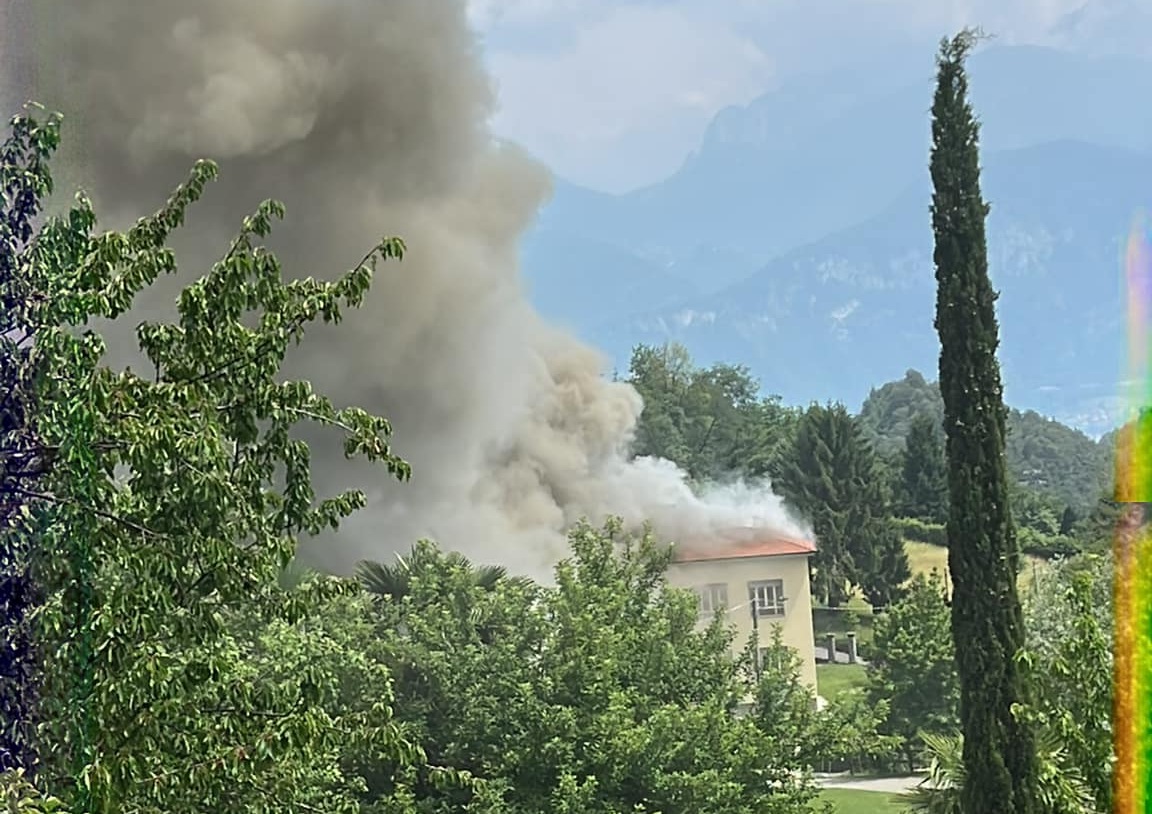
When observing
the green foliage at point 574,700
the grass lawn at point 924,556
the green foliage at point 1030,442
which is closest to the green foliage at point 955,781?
the green foliage at point 574,700

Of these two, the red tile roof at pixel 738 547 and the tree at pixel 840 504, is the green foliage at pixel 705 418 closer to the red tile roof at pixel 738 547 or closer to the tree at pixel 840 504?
the tree at pixel 840 504

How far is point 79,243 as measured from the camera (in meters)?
3.09

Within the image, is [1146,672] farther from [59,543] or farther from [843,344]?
[843,344]

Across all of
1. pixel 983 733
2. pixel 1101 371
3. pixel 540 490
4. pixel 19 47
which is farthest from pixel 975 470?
pixel 1101 371

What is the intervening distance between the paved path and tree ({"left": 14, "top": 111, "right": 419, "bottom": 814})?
11.6 meters

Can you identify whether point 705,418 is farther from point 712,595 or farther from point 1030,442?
point 1030,442

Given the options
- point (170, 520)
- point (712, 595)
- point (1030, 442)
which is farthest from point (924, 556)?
point (170, 520)

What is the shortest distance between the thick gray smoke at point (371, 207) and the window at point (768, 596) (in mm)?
2139

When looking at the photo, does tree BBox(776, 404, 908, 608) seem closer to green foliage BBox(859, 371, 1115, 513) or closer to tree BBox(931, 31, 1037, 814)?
green foliage BBox(859, 371, 1115, 513)

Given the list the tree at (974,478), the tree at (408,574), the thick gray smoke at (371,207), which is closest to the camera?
the tree at (974,478)

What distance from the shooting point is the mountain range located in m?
73.9

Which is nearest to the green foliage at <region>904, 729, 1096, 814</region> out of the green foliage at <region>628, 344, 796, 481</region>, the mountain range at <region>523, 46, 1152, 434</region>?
the green foliage at <region>628, 344, 796, 481</region>

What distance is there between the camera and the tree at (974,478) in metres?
6.79

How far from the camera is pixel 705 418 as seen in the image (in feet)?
83.9
